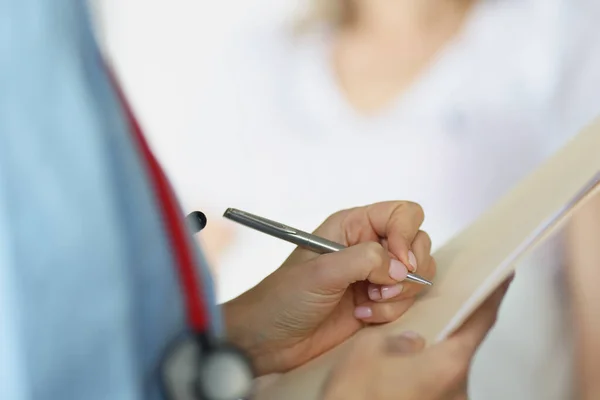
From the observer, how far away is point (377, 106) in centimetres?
46

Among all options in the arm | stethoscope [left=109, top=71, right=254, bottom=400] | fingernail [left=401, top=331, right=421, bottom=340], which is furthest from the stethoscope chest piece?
the arm

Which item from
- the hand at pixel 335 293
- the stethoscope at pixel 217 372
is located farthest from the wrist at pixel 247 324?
the stethoscope at pixel 217 372

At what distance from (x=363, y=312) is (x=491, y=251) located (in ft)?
0.26

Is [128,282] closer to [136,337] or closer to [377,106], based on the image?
[136,337]

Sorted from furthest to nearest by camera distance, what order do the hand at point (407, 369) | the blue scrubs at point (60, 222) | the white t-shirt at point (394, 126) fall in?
the white t-shirt at point (394, 126), the hand at point (407, 369), the blue scrubs at point (60, 222)

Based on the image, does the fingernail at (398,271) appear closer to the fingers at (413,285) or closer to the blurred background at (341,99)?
the fingers at (413,285)

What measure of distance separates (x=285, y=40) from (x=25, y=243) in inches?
15.5

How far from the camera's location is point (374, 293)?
11.8 inches

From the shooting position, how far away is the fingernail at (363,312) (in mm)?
302

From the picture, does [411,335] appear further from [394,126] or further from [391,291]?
[394,126]

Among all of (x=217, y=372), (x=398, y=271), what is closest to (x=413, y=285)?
(x=398, y=271)

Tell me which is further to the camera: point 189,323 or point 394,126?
point 394,126

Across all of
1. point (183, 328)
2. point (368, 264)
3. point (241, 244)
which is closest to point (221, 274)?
point (241, 244)

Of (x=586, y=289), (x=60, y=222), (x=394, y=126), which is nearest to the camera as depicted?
(x=60, y=222)
